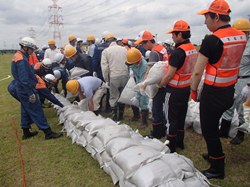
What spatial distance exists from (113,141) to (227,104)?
1425 millimetres

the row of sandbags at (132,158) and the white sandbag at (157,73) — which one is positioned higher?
the white sandbag at (157,73)

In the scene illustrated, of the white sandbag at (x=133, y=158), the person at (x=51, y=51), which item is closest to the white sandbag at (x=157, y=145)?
the white sandbag at (x=133, y=158)

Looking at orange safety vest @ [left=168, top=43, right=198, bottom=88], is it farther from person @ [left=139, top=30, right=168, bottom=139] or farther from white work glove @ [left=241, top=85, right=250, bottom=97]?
white work glove @ [left=241, top=85, right=250, bottom=97]

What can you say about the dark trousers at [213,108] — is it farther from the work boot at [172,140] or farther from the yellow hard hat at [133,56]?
the yellow hard hat at [133,56]

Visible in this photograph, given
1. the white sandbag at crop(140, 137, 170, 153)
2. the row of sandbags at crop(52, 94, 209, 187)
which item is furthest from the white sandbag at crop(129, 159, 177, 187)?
the white sandbag at crop(140, 137, 170, 153)

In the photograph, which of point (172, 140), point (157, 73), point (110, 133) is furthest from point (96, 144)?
point (157, 73)

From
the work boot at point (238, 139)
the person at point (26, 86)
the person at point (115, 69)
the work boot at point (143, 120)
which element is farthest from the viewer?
the person at point (115, 69)

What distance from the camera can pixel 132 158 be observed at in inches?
102

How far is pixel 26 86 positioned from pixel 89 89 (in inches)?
49.9

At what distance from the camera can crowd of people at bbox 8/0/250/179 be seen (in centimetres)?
247

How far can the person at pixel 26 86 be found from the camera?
13.3 feet

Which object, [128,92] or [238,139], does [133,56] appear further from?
[238,139]

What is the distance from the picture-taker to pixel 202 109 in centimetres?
270

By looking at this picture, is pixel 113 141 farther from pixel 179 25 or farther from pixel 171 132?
pixel 179 25
